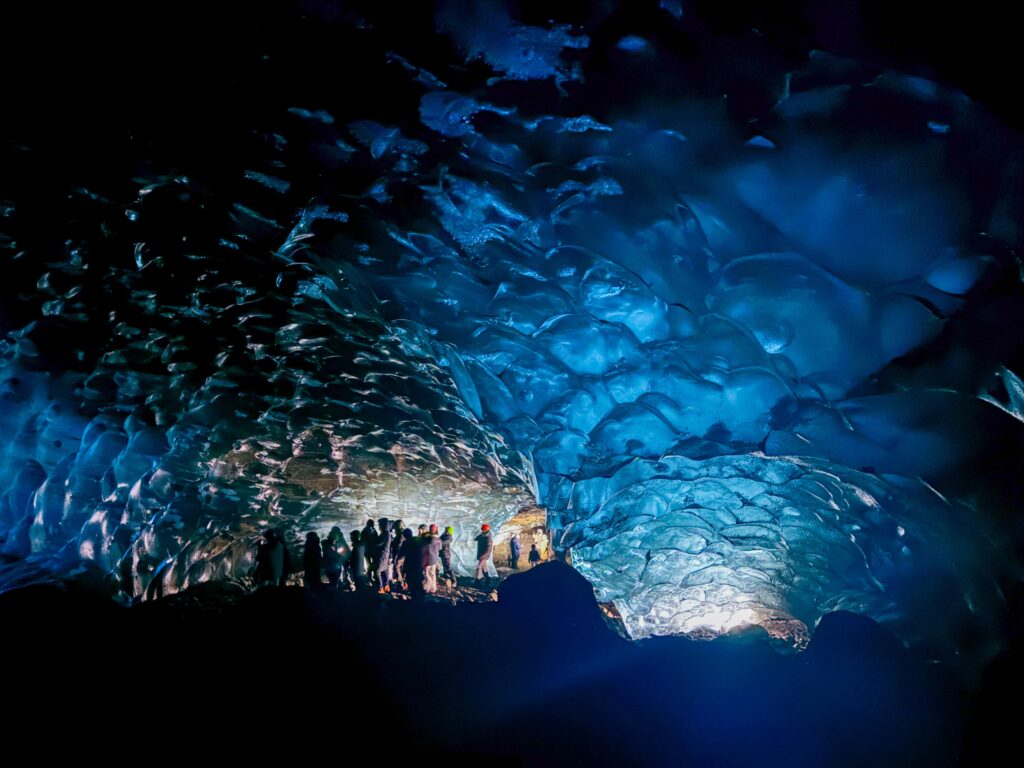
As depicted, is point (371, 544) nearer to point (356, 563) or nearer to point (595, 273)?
point (356, 563)

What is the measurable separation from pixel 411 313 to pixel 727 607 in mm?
9386

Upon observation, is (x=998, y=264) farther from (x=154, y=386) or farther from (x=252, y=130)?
(x=154, y=386)

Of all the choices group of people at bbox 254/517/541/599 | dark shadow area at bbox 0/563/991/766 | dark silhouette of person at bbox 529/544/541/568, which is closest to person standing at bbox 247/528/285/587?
group of people at bbox 254/517/541/599

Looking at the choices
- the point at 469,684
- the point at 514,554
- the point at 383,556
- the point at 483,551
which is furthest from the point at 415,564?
the point at 514,554

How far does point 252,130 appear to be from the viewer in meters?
3.21

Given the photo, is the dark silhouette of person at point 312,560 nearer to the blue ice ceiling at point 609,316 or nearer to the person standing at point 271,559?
the person standing at point 271,559

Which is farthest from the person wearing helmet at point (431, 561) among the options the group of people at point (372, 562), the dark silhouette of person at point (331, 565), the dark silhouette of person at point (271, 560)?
the dark silhouette of person at point (271, 560)

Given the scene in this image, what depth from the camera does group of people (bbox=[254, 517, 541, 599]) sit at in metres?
7.38

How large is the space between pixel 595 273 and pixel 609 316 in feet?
1.62

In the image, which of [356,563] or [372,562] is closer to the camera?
[356,563]

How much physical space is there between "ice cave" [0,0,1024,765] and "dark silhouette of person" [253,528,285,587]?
7.13 ft

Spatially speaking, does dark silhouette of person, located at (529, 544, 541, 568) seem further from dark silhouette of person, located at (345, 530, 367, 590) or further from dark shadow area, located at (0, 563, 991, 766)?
dark shadow area, located at (0, 563, 991, 766)

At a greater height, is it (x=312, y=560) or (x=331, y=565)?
(x=312, y=560)

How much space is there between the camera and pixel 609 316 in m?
4.19
